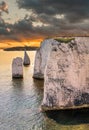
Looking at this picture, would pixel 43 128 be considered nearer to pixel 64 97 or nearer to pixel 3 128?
pixel 3 128

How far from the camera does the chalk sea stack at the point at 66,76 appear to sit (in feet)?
150

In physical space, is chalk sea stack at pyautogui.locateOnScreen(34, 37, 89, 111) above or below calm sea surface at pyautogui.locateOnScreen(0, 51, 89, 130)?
above

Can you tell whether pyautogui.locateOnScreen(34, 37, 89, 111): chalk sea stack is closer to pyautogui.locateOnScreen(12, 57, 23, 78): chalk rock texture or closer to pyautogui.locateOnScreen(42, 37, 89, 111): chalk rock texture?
pyautogui.locateOnScreen(42, 37, 89, 111): chalk rock texture

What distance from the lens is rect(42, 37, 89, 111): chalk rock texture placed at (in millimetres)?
45781

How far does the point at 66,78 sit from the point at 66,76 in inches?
12.1

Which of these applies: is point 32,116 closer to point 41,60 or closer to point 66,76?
point 66,76

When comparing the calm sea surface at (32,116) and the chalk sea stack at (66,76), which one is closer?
the calm sea surface at (32,116)

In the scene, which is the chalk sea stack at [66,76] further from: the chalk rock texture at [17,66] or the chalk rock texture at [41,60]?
the chalk rock texture at [17,66]

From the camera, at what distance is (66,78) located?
4619 centimetres

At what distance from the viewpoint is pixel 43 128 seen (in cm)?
3778

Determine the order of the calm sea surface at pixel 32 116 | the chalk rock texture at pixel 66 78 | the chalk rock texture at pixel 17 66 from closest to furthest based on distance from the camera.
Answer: the calm sea surface at pixel 32 116 → the chalk rock texture at pixel 66 78 → the chalk rock texture at pixel 17 66

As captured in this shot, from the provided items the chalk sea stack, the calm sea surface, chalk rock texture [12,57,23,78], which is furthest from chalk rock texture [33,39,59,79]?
the chalk sea stack

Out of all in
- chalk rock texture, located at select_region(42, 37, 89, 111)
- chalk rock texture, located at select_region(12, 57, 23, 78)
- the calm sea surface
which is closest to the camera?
the calm sea surface

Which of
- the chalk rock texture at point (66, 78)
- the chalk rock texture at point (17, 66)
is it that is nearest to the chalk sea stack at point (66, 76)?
the chalk rock texture at point (66, 78)
